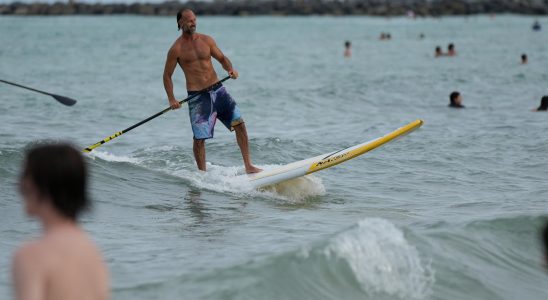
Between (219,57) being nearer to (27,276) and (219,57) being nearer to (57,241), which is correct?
(57,241)

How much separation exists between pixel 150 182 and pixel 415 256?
4.78m

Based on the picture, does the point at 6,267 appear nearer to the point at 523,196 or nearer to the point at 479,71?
the point at 523,196

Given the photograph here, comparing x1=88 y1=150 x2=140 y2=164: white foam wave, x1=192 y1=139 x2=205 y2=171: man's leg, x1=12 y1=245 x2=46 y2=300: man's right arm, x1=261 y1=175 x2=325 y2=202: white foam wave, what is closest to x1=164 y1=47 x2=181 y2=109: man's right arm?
x1=192 y1=139 x2=205 y2=171: man's leg

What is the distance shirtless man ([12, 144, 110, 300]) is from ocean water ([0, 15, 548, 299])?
0.47 m

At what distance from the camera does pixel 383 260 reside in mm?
6539

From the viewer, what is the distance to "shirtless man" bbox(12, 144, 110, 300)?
2.92 m

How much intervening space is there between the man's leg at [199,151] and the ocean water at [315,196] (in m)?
0.20

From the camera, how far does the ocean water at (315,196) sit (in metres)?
6.61

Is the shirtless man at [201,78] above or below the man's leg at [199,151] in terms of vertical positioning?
above

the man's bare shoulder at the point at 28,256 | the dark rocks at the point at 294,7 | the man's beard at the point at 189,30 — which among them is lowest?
the dark rocks at the point at 294,7

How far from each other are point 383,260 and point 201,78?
13.2 ft

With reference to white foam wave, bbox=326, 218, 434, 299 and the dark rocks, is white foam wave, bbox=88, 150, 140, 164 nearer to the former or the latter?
white foam wave, bbox=326, 218, 434, 299

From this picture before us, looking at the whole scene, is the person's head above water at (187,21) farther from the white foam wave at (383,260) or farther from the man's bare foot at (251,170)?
the white foam wave at (383,260)

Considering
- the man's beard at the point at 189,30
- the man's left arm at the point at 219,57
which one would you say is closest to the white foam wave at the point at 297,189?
the man's left arm at the point at 219,57
